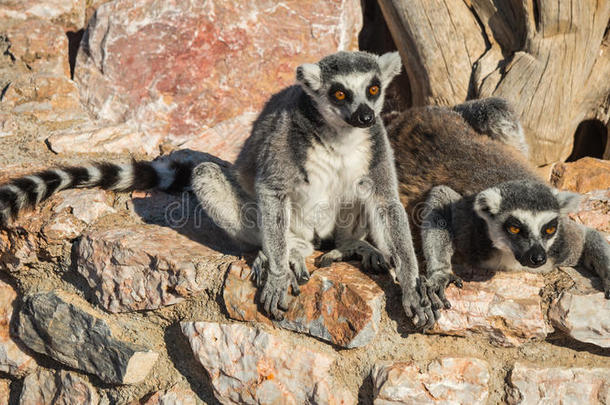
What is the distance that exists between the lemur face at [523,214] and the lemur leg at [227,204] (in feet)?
4.21

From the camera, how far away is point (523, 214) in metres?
3.10

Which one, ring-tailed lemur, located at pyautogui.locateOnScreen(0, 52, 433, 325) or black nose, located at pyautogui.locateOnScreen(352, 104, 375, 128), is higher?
black nose, located at pyautogui.locateOnScreen(352, 104, 375, 128)

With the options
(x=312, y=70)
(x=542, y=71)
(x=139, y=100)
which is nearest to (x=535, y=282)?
(x=312, y=70)

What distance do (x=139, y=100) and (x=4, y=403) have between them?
2269mm

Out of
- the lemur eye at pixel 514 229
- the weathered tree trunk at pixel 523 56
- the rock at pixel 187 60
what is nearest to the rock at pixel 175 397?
the lemur eye at pixel 514 229

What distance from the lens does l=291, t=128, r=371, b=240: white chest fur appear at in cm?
323

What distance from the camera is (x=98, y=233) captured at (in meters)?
3.29

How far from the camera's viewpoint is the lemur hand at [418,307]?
9.05 ft

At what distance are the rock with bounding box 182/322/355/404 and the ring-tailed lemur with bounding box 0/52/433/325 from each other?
275mm

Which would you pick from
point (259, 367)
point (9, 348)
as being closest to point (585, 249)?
point (259, 367)

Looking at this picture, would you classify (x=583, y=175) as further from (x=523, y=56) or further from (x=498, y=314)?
(x=498, y=314)

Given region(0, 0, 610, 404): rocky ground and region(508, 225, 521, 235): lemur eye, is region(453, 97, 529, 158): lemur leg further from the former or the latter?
region(508, 225, 521, 235): lemur eye

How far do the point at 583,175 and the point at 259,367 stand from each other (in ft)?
8.77

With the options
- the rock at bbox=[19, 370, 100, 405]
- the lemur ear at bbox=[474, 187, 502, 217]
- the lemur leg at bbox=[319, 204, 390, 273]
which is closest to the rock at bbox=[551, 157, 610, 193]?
the lemur ear at bbox=[474, 187, 502, 217]
